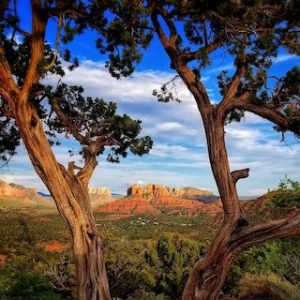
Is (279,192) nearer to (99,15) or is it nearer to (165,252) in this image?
(165,252)

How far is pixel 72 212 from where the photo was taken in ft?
28.6

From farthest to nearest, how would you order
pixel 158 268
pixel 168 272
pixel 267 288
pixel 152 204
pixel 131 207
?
pixel 152 204
pixel 131 207
pixel 158 268
pixel 168 272
pixel 267 288

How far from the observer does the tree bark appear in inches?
336

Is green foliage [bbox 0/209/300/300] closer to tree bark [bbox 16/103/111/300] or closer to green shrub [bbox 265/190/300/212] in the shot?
green shrub [bbox 265/190/300/212]

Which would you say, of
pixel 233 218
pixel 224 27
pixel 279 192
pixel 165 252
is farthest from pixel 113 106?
pixel 279 192

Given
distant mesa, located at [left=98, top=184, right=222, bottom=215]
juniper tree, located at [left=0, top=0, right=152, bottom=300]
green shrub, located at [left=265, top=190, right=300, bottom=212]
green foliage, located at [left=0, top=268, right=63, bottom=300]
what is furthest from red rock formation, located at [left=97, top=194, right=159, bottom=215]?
juniper tree, located at [left=0, top=0, right=152, bottom=300]

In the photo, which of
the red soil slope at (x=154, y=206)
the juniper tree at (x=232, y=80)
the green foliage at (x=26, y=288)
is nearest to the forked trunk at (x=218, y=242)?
the juniper tree at (x=232, y=80)

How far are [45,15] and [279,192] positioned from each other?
1174cm

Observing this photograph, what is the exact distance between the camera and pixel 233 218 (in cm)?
812

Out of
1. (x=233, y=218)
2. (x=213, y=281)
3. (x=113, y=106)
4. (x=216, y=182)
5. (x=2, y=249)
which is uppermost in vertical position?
(x=113, y=106)

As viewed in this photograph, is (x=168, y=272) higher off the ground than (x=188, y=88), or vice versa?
(x=188, y=88)

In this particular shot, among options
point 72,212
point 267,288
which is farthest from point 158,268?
point 72,212

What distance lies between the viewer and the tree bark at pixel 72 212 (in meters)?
8.55

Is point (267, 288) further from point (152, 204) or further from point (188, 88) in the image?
point (152, 204)
